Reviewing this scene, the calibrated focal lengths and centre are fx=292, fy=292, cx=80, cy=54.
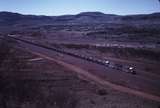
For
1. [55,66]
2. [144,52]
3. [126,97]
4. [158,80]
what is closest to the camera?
[126,97]

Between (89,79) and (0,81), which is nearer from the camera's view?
(0,81)

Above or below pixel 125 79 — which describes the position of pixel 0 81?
above

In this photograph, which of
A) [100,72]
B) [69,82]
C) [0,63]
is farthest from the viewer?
[100,72]

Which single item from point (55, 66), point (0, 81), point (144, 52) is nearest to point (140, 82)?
point (55, 66)

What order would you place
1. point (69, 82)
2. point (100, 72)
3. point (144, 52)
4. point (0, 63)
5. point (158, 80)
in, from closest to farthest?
point (0, 63) → point (69, 82) → point (158, 80) → point (100, 72) → point (144, 52)

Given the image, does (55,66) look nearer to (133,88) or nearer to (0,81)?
(133,88)

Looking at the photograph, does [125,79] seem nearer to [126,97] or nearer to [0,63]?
[126,97]

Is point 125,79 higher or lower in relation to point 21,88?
lower

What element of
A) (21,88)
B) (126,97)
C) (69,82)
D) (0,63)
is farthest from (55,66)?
(21,88)

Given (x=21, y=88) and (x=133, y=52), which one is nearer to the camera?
(x=21, y=88)
